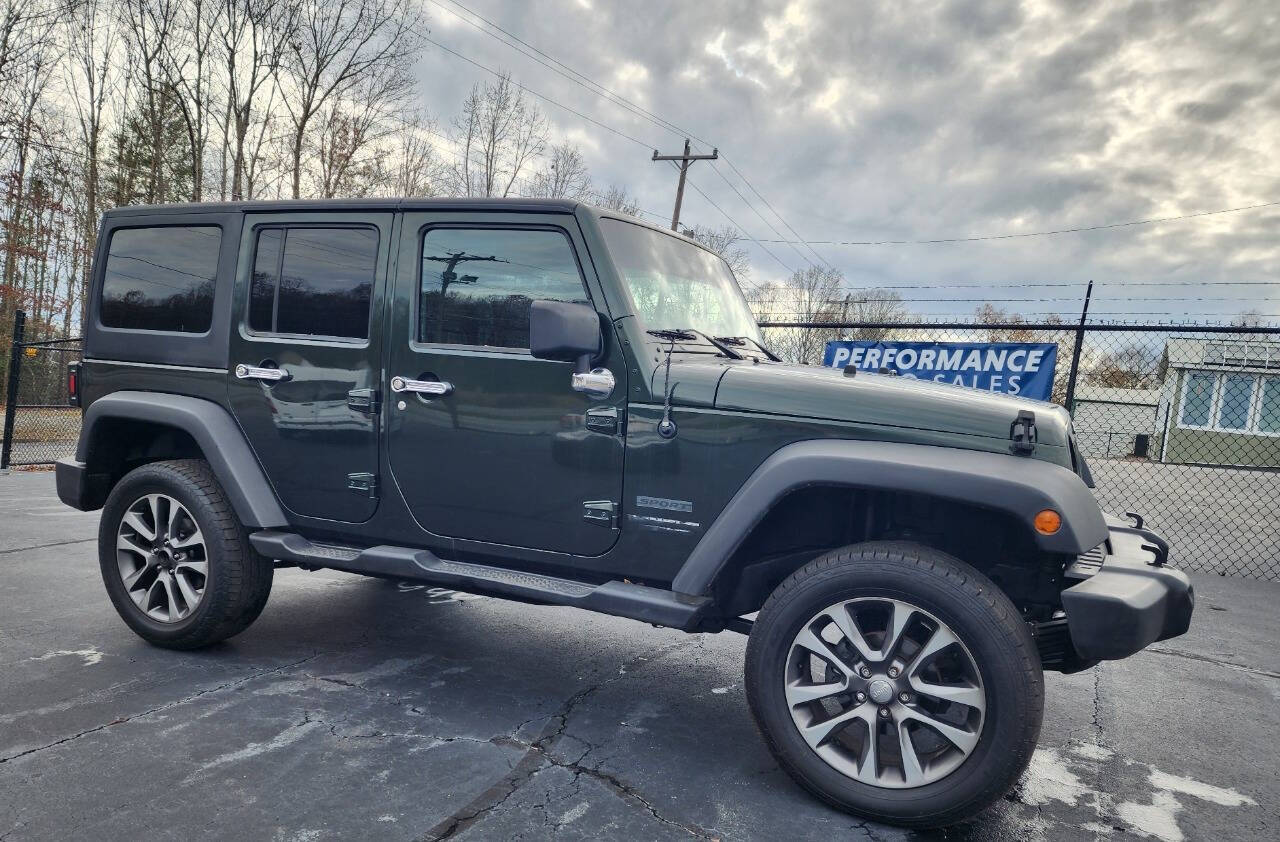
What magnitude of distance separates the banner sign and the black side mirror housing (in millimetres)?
3632

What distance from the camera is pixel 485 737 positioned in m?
3.01

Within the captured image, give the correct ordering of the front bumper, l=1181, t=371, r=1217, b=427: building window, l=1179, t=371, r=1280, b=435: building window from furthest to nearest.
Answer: l=1181, t=371, r=1217, b=427: building window
l=1179, t=371, r=1280, b=435: building window
the front bumper

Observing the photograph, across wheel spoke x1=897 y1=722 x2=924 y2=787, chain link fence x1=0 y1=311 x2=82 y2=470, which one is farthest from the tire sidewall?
chain link fence x1=0 y1=311 x2=82 y2=470

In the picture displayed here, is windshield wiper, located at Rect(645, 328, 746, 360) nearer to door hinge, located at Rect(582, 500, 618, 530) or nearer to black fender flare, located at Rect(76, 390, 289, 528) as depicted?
door hinge, located at Rect(582, 500, 618, 530)

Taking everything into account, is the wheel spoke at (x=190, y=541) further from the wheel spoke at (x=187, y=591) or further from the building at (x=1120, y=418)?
the building at (x=1120, y=418)

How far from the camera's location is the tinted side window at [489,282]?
3.13 meters

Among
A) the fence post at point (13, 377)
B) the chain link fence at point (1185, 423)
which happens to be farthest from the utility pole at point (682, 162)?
the fence post at point (13, 377)

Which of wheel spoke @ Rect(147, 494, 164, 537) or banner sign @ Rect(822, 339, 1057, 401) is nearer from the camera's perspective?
wheel spoke @ Rect(147, 494, 164, 537)

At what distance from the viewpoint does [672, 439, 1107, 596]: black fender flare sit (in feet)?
7.66

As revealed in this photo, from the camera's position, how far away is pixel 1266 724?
354 cm

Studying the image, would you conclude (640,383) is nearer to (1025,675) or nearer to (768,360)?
(768,360)

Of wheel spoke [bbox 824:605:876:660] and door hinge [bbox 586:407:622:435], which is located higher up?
door hinge [bbox 586:407:622:435]

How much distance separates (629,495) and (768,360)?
1.10 m

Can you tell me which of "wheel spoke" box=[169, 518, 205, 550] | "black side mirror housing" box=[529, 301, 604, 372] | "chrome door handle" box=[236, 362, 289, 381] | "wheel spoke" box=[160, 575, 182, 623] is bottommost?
"wheel spoke" box=[160, 575, 182, 623]
